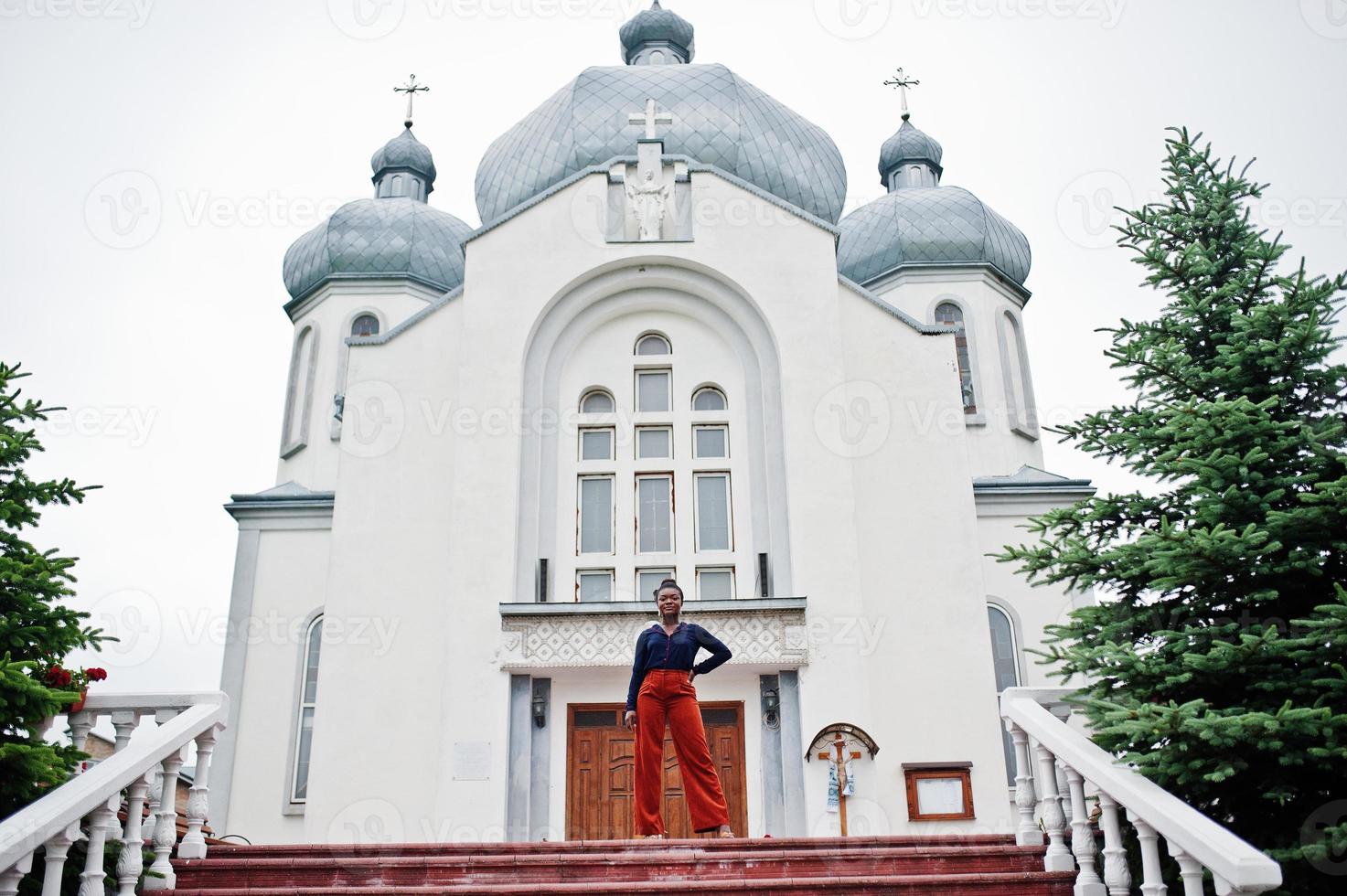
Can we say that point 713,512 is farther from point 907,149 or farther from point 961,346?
point 907,149

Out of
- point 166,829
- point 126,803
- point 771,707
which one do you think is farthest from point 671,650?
point 771,707

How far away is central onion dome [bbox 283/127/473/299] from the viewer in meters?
23.0

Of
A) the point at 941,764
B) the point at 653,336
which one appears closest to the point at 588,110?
the point at 653,336

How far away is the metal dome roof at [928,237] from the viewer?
76.0ft

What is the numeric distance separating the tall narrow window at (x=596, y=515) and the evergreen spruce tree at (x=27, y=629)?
9.06 metres

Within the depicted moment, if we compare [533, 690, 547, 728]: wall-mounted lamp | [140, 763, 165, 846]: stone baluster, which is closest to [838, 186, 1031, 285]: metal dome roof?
[533, 690, 547, 728]: wall-mounted lamp

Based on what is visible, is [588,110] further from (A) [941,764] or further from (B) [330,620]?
(A) [941,764]

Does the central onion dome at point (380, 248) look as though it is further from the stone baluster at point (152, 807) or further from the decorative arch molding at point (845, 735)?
the stone baluster at point (152, 807)

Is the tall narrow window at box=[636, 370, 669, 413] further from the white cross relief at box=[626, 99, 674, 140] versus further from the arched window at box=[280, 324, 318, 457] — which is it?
the arched window at box=[280, 324, 318, 457]

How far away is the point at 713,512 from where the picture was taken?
1636cm

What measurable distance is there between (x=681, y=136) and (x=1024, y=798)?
14182 millimetres

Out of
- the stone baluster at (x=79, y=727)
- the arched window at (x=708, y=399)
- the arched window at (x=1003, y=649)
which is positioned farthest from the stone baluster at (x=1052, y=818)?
the arched window at (x=1003, y=649)

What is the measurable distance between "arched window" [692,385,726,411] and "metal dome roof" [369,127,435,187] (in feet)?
40.5

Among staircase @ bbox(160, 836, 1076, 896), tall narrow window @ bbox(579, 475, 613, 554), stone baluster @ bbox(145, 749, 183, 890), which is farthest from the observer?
tall narrow window @ bbox(579, 475, 613, 554)
